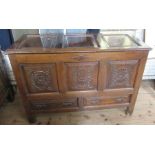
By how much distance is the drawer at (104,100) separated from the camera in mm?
1492

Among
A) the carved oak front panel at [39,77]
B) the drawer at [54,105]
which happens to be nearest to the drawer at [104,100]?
the drawer at [54,105]

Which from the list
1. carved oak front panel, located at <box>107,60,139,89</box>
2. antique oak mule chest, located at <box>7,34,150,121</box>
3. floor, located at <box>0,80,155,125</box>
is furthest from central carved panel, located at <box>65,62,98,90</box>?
floor, located at <box>0,80,155,125</box>

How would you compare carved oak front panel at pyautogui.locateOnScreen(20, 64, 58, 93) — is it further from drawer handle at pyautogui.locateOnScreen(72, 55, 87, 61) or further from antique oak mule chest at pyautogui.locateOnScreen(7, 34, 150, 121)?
drawer handle at pyautogui.locateOnScreen(72, 55, 87, 61)

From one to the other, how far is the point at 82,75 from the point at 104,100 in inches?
15.0

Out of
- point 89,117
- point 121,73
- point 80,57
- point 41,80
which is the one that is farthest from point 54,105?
point 121,73

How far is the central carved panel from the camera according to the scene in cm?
125

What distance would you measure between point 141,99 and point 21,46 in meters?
1.46

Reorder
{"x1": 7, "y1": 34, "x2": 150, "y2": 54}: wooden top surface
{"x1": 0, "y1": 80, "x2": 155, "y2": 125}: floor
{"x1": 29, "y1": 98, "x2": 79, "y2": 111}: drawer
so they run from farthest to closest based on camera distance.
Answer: {"x1": 0, "y1": 80, "x2": 155, "y2": 125}: floor, {"x1": 29, "y1": 98, "x2": 79, "y2": 111}: drawer, {"x1": 7, "y1": 34, "x2": 150, "y2": 54}: wooden top surface

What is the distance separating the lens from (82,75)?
4.29ft

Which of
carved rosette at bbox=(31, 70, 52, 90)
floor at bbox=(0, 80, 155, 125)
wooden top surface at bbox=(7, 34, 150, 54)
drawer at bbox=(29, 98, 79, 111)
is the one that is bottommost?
floor at bbox=(0, 80, 155, 125)

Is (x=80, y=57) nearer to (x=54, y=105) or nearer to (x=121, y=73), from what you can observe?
(x=121, y=73)

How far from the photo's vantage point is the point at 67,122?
1622mm

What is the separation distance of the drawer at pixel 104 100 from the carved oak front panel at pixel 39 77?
34cm
